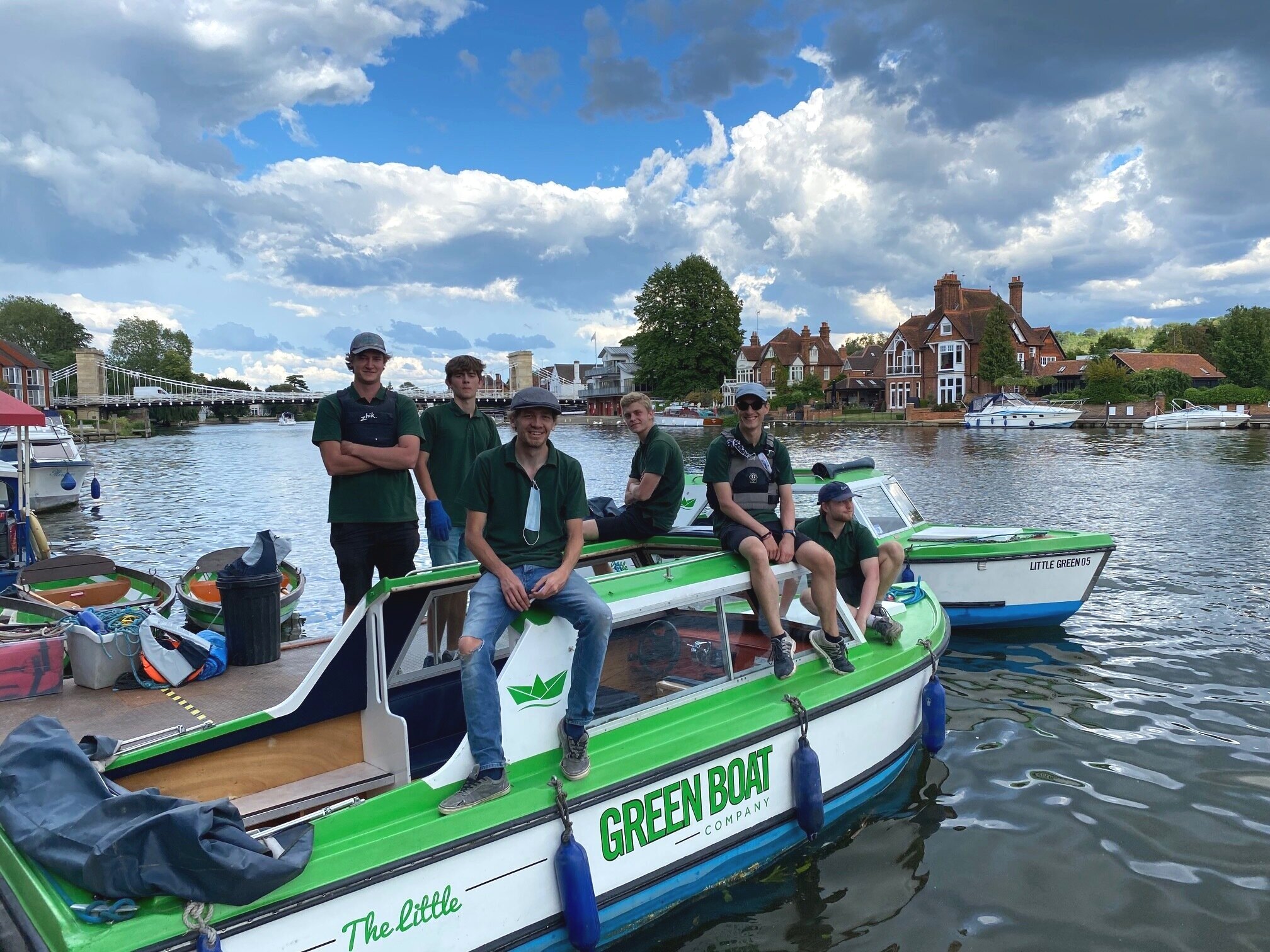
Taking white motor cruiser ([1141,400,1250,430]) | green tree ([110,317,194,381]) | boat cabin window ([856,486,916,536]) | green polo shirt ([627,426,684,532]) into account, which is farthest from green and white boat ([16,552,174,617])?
green tree ([110,317,194,381])

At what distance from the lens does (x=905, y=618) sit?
24.8 feet

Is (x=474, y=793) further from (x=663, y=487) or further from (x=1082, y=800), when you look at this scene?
(x=1082, y=800)

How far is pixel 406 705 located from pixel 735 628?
230 cm

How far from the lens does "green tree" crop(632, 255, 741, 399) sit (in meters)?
82.8

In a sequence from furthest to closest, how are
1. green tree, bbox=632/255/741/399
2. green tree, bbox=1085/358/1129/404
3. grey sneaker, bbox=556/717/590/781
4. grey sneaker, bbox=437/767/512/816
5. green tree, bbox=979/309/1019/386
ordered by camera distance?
1. green tree, bbox=632/255/741/399
2. green tree, bbox=979/309/1019/386
3. green tree, bbox=1085/358/1129/404
4. grey sneaker, bbox=556/717/590/781
5. grey sneaker, bbox=437/767/512/816

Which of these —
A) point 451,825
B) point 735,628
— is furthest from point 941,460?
point 451,825

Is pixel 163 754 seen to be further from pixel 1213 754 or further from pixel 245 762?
pixel 1213 754

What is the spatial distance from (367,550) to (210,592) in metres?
7.34

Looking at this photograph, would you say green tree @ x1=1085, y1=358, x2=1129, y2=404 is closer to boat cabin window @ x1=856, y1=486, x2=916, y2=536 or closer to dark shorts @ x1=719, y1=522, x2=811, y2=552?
boat cabin window @ x1=856, y1=486, x2=916, y2=536

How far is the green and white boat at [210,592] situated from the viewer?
37.0ft

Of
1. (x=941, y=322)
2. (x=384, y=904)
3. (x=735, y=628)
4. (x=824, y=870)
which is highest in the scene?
(x=941, y=322)

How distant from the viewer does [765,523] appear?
6352 millimetres

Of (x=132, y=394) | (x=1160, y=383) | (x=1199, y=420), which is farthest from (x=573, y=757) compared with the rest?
(x=132, y=394)

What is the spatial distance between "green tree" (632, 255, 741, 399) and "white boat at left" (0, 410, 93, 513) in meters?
58.2
